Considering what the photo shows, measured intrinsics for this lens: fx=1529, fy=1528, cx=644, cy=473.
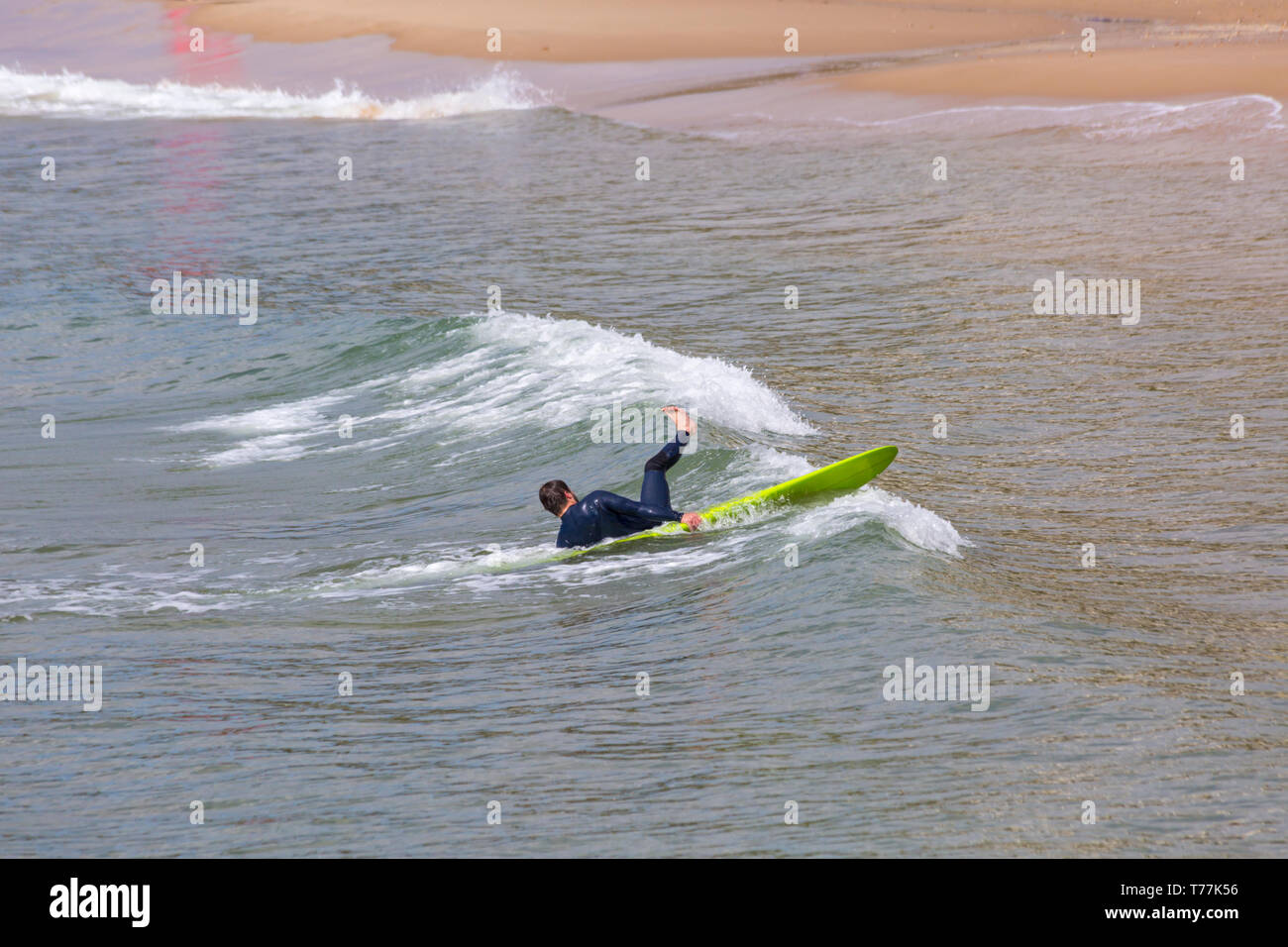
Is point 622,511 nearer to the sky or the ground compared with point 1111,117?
nearer to the ground

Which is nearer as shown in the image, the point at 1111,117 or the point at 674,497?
the point at 674,497

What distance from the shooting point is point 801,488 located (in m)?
13.1

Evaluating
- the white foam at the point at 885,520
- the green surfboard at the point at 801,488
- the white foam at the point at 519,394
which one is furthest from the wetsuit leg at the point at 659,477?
the white foam at the point at 519,394

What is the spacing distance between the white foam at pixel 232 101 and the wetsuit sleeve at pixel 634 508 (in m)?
29.8

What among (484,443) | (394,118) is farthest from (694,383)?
(394,118)

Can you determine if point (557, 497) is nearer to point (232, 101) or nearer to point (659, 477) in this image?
point (659, 477)

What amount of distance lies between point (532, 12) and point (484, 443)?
3162cm

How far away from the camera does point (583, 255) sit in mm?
26859

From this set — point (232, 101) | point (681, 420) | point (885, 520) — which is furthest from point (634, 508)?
point (232, 101)

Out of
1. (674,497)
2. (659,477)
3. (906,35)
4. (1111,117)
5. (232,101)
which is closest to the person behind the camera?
(659,477)

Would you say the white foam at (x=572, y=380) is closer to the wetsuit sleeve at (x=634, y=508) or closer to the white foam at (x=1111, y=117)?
the wetsuit sleeve at (x=634, y=508)

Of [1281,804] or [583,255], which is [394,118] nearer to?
Result: [583,255]

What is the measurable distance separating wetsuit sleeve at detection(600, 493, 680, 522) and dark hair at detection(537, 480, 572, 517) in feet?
1.25

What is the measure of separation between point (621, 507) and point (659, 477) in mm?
417
